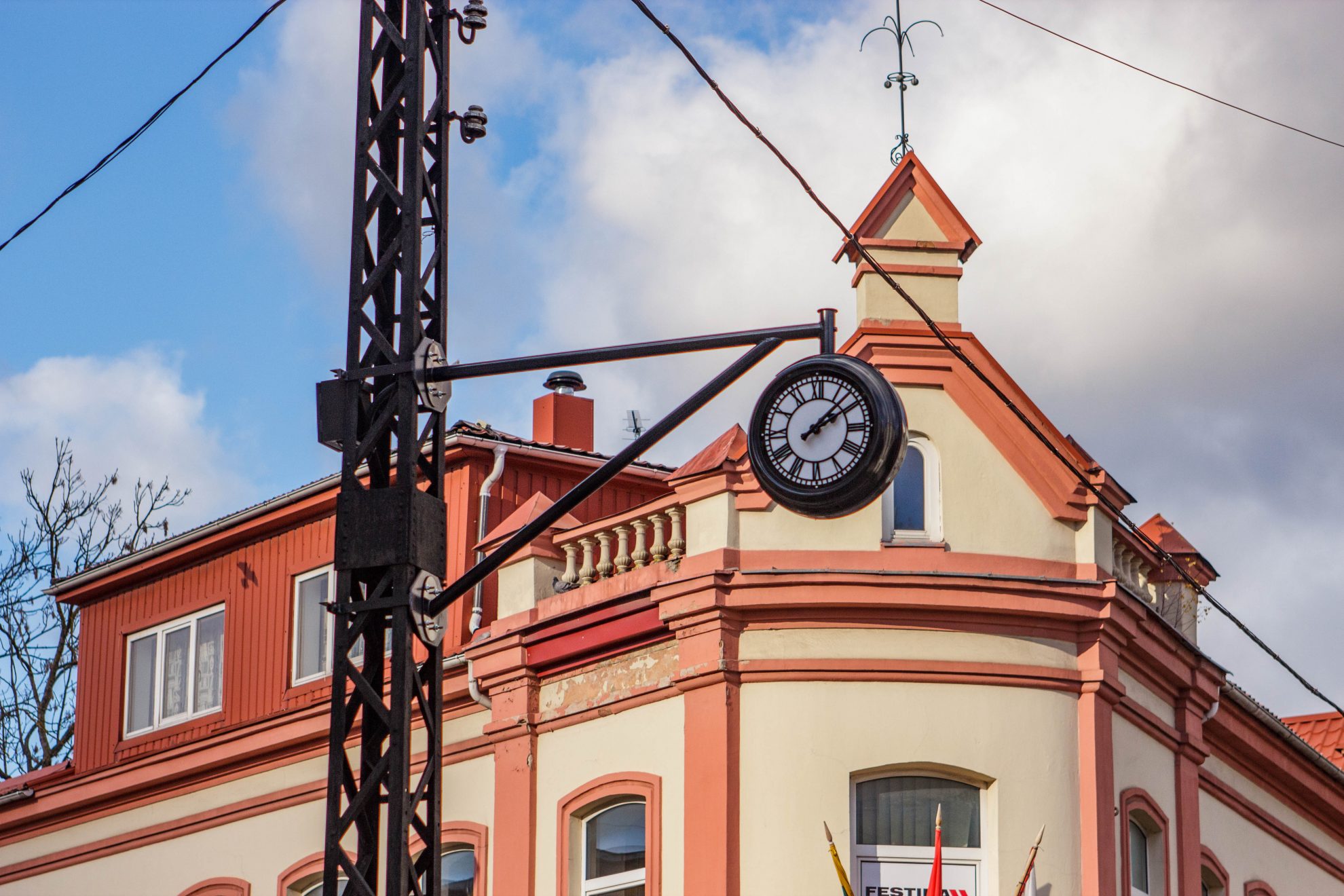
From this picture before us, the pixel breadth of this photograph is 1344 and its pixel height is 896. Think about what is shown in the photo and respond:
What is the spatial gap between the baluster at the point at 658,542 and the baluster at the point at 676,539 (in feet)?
0.29

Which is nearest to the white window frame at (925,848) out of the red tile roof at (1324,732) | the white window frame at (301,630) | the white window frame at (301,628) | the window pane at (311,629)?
the white window frame at (301,628)

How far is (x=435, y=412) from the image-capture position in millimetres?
11539

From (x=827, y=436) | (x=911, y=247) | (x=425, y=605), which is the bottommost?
(x=425, y=605)

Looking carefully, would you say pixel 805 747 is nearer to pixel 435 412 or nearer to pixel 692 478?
pixel 692 478

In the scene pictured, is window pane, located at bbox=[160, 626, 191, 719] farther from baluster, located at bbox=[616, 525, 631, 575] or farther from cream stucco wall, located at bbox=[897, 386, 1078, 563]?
cream stucco wall, located at bbox=[897, 386, 1078, 563]

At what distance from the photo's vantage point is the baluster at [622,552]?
18422mm

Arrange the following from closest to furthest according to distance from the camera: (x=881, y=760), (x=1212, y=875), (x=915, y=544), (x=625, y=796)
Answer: (x=881, y=760)
(x=915, y=544)
(x=625, y=796)
(x=1212, y=875)

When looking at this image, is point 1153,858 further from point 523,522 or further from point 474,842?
point 523,522

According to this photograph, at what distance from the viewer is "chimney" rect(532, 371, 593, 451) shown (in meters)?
23.6

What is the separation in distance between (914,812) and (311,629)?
Answer: 312 inches

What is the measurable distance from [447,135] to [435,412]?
1.71 m

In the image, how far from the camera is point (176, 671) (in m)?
24.0

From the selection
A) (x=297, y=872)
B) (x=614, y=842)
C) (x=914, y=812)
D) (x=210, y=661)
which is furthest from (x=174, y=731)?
(x=914, y=812)

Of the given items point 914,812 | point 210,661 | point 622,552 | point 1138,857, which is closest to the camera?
Answer: point 914,812
